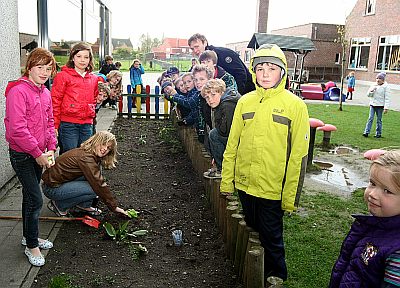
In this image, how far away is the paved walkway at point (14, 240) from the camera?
10.9 ft

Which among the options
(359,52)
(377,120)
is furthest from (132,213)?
(359,52)

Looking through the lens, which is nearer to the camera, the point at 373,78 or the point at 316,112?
the point at 316,112

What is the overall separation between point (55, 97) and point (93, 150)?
1039 millimetres

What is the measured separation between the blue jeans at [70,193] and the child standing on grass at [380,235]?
10.5 feet

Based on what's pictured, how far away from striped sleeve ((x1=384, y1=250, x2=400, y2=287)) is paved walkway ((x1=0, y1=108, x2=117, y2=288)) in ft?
9.01

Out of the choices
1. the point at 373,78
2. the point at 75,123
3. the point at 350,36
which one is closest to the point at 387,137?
the point at 75,123

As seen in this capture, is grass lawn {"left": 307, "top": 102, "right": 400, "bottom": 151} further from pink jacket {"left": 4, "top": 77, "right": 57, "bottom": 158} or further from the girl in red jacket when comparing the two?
pink jacket {"left": 4, "top": 77, "right": 57, "bottom": 158}

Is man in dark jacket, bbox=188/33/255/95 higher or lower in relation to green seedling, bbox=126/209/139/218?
higher

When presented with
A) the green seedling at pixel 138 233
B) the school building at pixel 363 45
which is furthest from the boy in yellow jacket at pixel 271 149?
the school building at pixel 363 45

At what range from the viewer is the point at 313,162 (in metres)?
7.82

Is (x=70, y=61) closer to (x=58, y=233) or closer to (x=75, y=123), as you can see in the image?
(x=75, y=123)

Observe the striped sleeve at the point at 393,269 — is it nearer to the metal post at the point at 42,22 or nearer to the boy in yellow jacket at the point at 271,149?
the boy in yellow jacket at the point at 271,149

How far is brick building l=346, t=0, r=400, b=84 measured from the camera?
107 feet

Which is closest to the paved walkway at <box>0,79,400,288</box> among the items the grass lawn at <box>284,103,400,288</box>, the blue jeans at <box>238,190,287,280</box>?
the blue jeans at <box>238,190,287,280</box>
